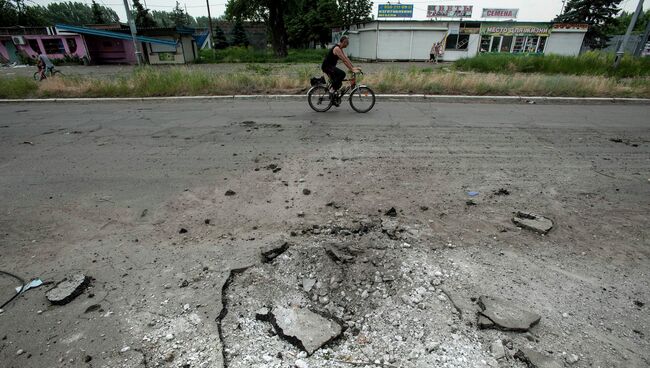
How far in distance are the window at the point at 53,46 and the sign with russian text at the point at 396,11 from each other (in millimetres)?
34073

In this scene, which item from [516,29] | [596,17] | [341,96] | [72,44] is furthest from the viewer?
[596,17]

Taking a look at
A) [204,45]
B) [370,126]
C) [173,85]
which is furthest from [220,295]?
[204,45]

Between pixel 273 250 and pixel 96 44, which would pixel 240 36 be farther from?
pixel 273 250

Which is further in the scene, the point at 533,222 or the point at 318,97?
the point at 318,97

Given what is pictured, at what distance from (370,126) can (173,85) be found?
8.31 meters

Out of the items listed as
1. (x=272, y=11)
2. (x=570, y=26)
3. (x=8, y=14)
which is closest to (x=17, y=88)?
(x=272, y=11)

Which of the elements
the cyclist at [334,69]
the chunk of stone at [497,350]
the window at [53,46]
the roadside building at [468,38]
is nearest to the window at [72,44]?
the window at [53,46]

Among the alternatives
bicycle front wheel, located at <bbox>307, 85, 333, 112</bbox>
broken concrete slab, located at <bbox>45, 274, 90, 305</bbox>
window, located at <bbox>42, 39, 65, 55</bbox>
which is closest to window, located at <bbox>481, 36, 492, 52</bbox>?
bicycle front wheel, located at <bbox>307, 85, 333, 112</bbox>

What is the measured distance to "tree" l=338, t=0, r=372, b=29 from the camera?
2008 inches

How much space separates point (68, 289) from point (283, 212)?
85.0 inches

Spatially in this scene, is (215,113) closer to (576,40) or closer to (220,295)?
(220,295)

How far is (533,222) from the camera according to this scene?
3.75 m

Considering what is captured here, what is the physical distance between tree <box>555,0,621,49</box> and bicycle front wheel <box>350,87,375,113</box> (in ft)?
162

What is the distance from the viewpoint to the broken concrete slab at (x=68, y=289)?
267cm
